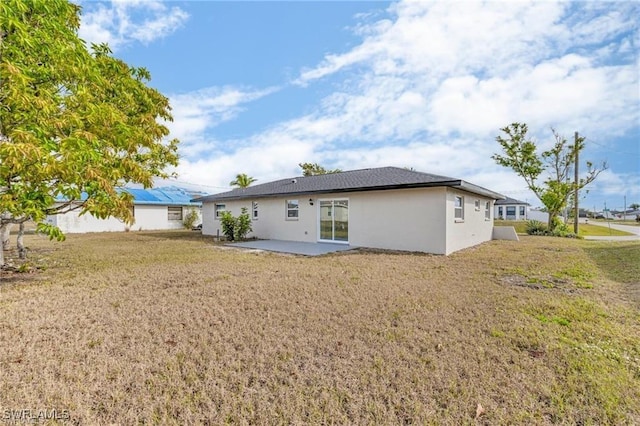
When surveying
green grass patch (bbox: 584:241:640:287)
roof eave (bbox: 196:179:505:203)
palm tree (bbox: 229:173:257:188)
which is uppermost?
palm tree (bbox: 229:173:257:188)

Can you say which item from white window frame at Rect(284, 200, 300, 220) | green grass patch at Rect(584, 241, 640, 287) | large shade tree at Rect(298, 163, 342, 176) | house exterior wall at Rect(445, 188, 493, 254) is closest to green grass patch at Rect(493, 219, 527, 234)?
house exterior wall at Rect(445, 188, 493, 254)

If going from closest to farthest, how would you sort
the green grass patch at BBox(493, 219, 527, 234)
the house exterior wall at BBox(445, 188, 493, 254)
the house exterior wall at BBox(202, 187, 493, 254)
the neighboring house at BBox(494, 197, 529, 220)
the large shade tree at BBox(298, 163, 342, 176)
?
the house exterior wall at BBox(202, 187, 493, 254), the house exterior wall at BBox(445, 188, 493, 254), the green grass patch at BBox(493, 219, 527, 234), the large shade tree at BBox(298, 163, 342, 176), the neighboring house at BBox(494, 197, 529, 220)

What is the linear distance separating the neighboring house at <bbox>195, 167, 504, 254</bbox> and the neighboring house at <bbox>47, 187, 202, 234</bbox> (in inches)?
477

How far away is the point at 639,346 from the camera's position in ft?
11.9

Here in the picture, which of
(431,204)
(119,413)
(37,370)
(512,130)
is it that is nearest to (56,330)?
(37,370)

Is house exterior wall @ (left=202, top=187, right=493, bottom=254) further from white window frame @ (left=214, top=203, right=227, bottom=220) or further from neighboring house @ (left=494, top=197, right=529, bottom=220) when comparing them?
neighboring house @ (left=494, top=197, right=529, bottom=220)

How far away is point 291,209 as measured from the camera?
1561 centimetres

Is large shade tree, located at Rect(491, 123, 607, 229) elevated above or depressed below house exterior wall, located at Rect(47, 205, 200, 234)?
above

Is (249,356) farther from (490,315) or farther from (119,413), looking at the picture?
(490,315)

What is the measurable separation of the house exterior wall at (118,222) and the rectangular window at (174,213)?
258mm

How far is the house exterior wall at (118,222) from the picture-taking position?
2155 centimetres

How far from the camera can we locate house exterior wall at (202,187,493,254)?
11023 millimetres

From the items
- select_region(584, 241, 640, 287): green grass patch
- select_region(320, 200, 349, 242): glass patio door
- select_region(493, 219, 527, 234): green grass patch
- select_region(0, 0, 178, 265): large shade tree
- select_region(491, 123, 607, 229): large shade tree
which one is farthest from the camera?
select_region(493, 219, 527, 234): green grass patch

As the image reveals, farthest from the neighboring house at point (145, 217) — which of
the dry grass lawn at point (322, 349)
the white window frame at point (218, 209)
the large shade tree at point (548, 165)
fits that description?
the large shade tree at point (548, 165)
